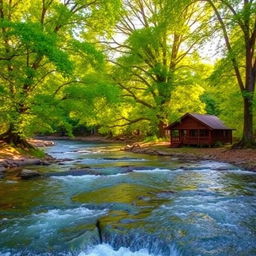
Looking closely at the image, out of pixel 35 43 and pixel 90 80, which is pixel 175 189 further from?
pixel 90 80

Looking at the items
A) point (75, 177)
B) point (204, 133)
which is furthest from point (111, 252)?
point (204, 133)

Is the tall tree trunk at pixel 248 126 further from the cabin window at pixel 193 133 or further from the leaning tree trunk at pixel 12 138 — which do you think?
the leaning tree trunk at pixel 12 138

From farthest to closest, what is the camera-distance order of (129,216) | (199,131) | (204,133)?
(204,133) → (199,131) → (129,216)

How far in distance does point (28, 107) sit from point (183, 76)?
20.9 metres

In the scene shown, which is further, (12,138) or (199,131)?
(199,131)

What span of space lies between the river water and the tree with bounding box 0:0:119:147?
4.84 meters

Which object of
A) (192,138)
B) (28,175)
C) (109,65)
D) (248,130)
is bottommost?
(28,175)

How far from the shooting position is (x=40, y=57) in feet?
65.4

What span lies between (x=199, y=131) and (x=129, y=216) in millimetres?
25845

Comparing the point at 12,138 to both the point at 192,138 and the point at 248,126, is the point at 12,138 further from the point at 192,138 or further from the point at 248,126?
the point at 192,138

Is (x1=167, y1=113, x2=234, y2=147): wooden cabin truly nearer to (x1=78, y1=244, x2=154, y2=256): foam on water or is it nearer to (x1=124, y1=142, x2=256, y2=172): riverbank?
(x1=124, y1=142, x2=256, y2=172): riverbank

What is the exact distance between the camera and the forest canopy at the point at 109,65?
1802 centimetres

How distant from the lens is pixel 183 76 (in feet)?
120

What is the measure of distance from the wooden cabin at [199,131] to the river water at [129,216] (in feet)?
56.2
